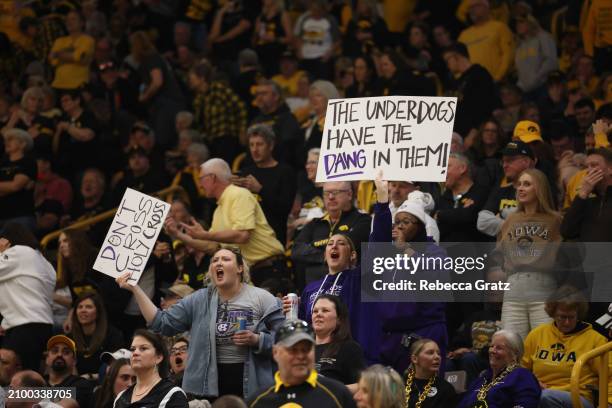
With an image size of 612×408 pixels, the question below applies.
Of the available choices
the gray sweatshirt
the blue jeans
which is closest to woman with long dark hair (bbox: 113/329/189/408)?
the blue jeans

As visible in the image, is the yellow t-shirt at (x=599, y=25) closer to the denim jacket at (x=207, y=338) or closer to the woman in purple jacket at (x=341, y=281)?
the woman in purple jacket at (x=341, y=281)

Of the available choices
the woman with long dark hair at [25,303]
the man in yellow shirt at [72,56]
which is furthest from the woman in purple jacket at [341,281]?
the man in yellow shirt at [72,56]

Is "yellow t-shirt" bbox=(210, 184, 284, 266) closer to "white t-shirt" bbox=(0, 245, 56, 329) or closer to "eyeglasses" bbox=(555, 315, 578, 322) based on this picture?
"white t-shirt" bbox=(0, 245, 56, 329)

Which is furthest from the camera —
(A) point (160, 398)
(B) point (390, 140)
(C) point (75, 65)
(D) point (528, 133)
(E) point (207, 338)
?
(C) point (75, 65)

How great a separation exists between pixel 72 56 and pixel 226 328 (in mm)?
9521

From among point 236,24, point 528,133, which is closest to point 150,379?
point 528,133

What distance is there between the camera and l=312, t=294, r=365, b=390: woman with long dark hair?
438 inches

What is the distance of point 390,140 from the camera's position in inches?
491

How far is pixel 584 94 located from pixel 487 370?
230 inches

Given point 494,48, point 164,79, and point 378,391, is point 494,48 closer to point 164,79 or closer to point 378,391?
point 164,79

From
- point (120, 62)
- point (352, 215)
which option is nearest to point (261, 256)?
point (352, 215)

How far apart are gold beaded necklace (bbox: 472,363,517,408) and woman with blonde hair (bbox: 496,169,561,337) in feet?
3.43

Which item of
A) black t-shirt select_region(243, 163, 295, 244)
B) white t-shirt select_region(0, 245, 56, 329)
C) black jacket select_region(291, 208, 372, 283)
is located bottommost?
white t-shirt select_region(0, 245, 56, 329)

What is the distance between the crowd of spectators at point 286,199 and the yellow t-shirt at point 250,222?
21mm
